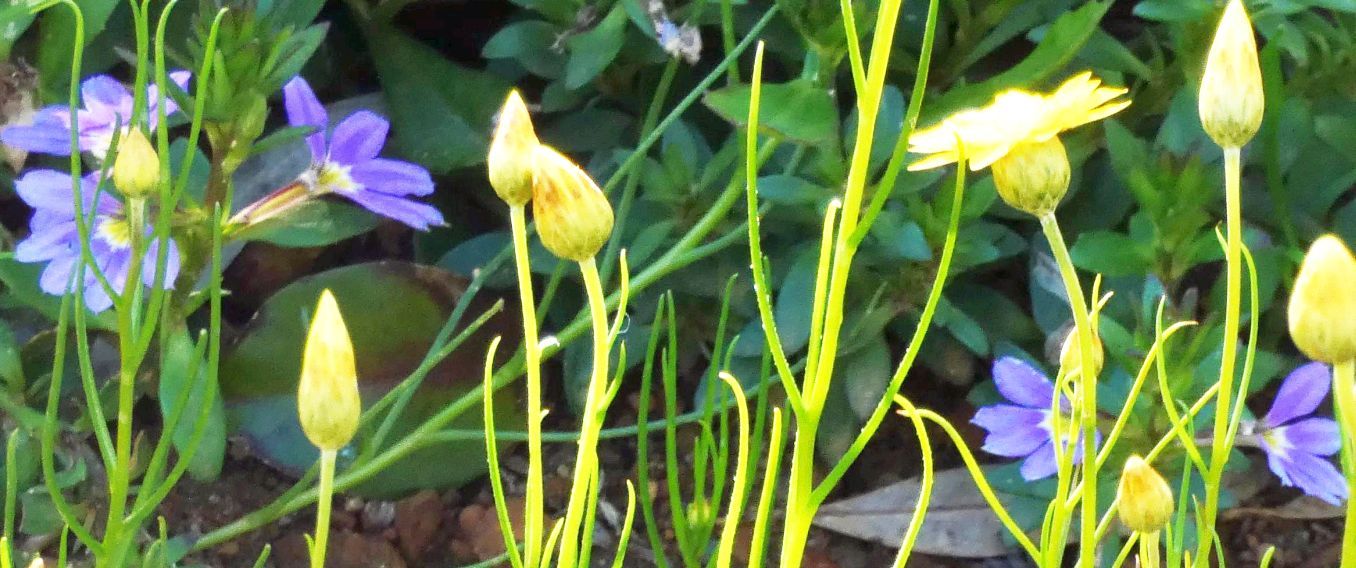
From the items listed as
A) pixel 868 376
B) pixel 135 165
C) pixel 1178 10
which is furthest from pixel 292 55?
pixel 1178 10

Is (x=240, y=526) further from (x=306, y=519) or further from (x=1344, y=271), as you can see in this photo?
(x=1344, y=271)

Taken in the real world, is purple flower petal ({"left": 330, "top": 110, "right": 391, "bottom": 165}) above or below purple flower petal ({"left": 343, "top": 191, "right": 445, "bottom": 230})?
above

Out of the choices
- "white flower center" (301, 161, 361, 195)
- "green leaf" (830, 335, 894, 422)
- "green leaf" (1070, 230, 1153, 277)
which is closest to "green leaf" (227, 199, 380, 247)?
"white flower center" (301, 161, 361, 195)

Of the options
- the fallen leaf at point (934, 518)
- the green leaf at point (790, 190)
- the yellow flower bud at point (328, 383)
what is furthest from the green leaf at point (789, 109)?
the yellow flower bud at point (328, 383)

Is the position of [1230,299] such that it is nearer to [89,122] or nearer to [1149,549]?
[1149,549]

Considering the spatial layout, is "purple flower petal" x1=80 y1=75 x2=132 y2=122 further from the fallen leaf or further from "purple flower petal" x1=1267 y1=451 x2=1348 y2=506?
"purple flower petal" x1=1267 y1=451 x2=1348 y2=506

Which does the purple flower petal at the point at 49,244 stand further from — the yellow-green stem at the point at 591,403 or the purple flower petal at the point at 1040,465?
the purple flower petal at the point at 1040,465
